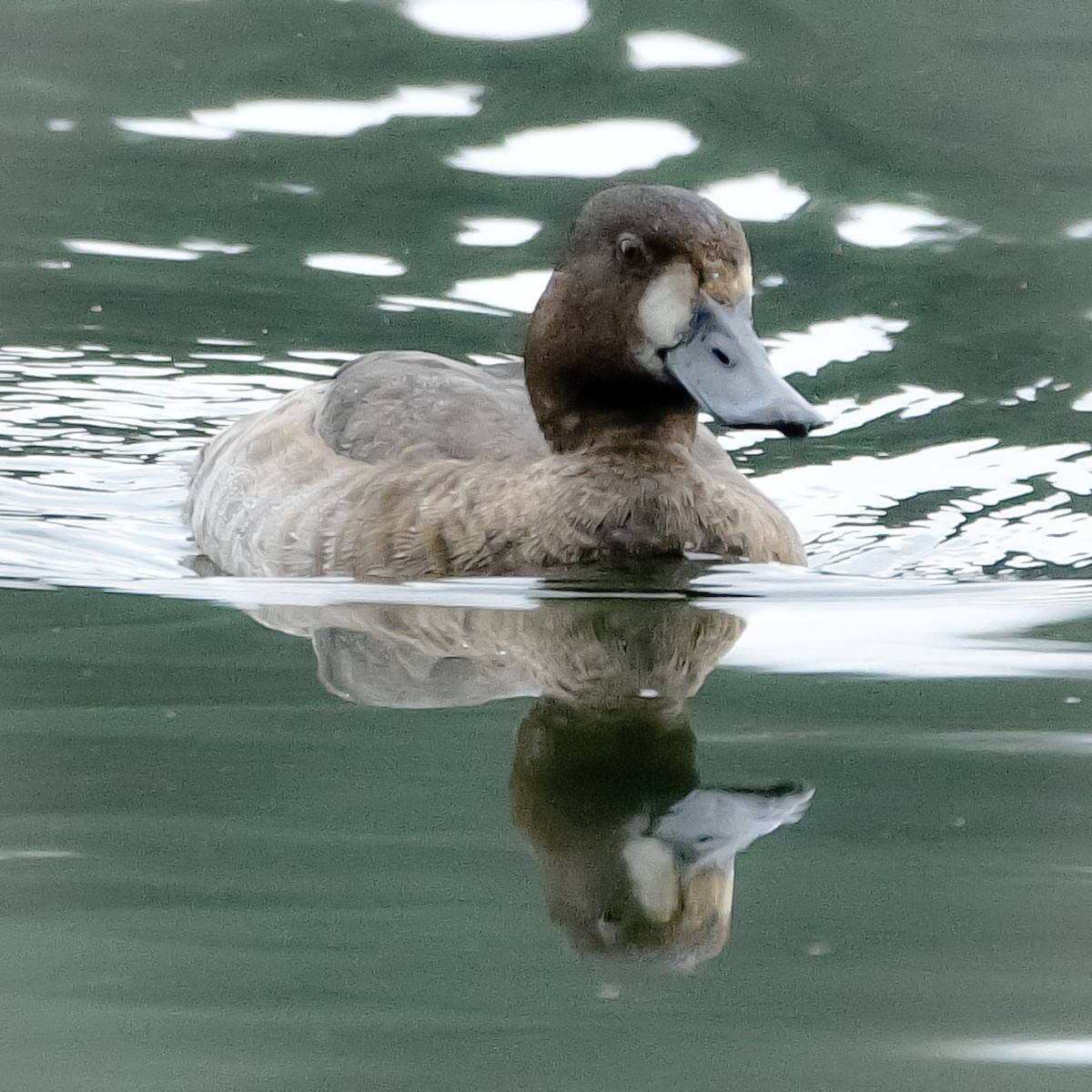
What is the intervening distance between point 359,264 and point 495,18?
252 centimetres

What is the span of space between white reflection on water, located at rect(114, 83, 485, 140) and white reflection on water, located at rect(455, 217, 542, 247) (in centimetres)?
119

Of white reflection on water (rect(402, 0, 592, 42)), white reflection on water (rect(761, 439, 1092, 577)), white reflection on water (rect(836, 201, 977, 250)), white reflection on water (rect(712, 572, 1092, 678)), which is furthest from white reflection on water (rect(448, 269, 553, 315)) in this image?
white reflection on water (rect(712, 572, 1092, 678))

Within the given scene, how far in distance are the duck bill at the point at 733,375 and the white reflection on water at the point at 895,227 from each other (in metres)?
4.55

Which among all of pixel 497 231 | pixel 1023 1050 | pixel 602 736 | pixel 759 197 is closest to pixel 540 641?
pixel 602 736

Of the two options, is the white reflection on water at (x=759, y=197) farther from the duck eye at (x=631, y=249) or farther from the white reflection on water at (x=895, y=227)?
the duck eye at (x=631, y=249)

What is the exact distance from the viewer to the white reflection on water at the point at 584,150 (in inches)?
416

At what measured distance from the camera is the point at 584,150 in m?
10.7

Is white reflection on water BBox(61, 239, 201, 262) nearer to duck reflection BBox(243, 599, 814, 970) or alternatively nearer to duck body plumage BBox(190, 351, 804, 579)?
duck body plumage BBox(190, 351, 804, 579)

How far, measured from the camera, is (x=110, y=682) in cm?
427

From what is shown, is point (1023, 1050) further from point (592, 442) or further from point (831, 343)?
point (831, 343)

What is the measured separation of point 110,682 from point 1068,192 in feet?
23.3

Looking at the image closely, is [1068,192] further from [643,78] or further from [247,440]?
[247,440]

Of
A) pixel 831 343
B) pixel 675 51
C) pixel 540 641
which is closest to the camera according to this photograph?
pixel 540 641

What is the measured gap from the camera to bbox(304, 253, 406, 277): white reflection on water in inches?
378
